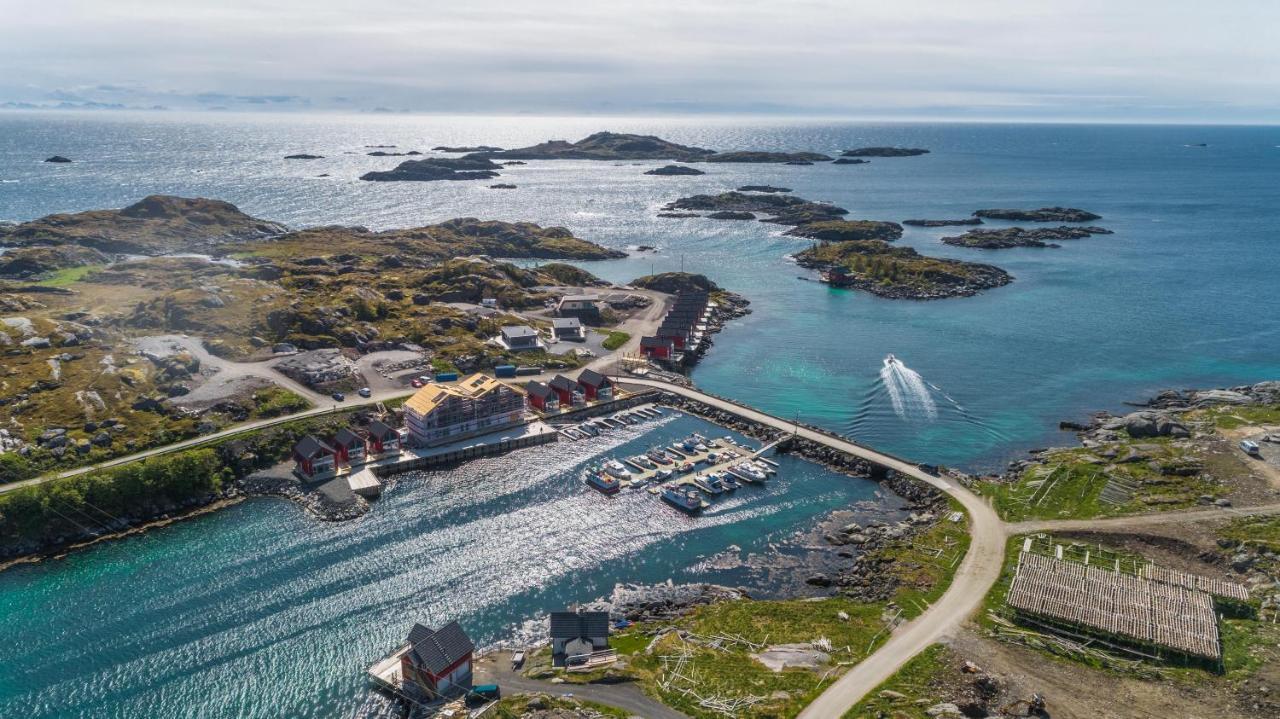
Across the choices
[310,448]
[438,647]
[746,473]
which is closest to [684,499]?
[746,473]

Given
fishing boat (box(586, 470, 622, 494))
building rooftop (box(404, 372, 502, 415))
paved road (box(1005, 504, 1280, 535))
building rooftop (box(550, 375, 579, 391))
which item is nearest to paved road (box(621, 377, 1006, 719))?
paved road (box(1005, 504, 1280, 535))

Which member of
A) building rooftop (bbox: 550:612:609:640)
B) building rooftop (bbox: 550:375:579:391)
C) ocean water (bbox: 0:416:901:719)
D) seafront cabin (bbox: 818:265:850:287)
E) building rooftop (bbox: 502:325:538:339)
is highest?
seafront cabin (bbox: 818:265:850:287)

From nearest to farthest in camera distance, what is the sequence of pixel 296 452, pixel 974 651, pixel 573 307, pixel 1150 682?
1. pixel 1150 682
2. pixel 974 651
3. pixel 296 452
4. pixel 573 307

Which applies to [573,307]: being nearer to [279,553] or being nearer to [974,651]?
[279,553]

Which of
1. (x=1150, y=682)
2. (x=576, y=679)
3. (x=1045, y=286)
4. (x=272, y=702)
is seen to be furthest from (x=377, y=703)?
(x=1045, y=286)

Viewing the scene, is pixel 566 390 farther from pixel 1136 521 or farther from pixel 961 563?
pixel 1136 521

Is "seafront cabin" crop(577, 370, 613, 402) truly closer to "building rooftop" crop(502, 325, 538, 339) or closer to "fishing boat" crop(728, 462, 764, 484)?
"building rooftop" crop(502, 325, 538, 339)
